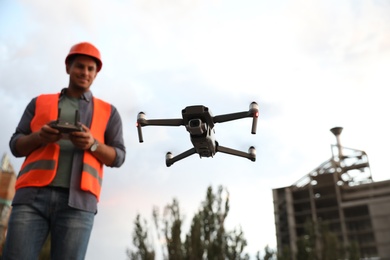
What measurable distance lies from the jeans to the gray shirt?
33 millimetres

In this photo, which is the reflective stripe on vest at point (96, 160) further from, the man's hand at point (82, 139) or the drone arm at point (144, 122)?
the drone arm at point (144, 122)

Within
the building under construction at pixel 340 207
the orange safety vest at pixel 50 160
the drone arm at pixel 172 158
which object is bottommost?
the orange safety vest at pixel 50 160

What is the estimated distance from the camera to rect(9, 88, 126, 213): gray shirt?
162 centimetres

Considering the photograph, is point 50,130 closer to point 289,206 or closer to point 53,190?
point 53,190

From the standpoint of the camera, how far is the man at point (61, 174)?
5.13ft

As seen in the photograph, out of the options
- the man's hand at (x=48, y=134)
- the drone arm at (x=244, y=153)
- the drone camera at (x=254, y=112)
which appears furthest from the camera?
the drone arm at (x=244, y=153)

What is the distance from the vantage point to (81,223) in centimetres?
163

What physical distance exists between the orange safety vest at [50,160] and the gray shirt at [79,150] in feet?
0.09

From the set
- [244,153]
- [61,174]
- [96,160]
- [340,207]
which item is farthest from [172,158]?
[340,207]

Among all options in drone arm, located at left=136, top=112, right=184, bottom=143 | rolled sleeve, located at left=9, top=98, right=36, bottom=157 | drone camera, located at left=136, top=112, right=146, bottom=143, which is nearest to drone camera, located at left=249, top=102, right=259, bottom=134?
drone arm, located at left=136, top=112, right=184, bottom=143

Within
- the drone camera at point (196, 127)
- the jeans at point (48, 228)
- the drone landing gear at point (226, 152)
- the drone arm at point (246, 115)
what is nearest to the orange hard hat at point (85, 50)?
the jeans at point (48, 228)

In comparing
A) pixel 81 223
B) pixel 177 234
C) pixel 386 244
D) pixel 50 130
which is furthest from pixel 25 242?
pixel 386 244

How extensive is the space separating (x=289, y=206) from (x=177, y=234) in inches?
1059

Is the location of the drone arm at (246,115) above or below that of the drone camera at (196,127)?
above
